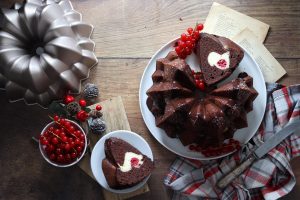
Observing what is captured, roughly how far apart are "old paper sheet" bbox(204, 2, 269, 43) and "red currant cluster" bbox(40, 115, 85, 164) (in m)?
0.52

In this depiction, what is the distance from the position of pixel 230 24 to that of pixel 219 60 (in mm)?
183

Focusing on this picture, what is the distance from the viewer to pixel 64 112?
4.07 ft

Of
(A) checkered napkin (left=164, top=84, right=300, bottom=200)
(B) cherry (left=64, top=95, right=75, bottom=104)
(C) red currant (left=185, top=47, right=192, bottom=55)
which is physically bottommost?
(A) checkered napkin (left=164, top=84, right=300, bottom=200)

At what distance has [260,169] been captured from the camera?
1218 millimetres

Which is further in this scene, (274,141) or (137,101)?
(137,101)

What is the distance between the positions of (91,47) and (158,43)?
21 cm

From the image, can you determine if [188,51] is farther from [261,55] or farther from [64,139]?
[64,139]

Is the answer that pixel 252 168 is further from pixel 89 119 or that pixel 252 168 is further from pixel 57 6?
pixel 57 6

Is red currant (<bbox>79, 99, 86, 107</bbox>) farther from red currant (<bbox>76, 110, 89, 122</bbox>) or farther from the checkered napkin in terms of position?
the checkered napkin

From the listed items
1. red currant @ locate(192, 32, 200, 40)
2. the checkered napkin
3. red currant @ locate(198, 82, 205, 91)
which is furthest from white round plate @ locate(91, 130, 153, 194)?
red currant @ locate(192, 32, 200, 40)

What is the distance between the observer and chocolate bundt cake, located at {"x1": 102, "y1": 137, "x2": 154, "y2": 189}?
117 centimetres

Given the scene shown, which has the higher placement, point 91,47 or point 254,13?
point 254,13

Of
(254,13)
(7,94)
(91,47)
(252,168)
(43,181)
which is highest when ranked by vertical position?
(254,13)

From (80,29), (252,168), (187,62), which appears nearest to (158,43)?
(187,62)
